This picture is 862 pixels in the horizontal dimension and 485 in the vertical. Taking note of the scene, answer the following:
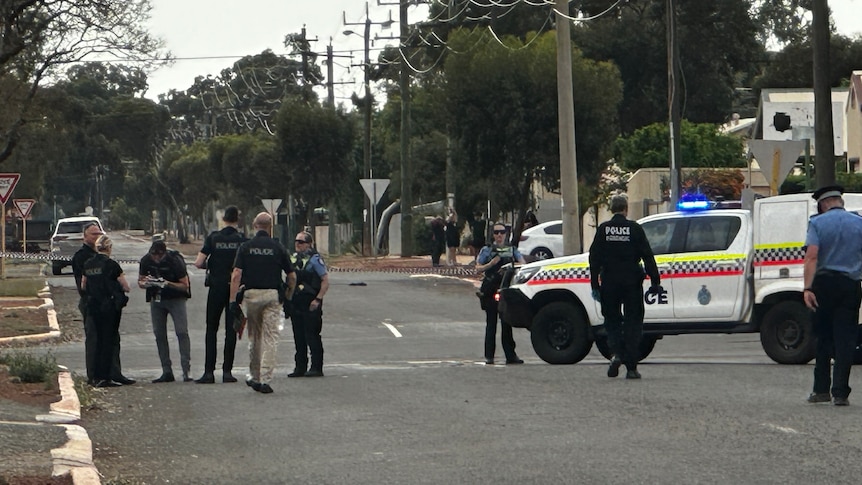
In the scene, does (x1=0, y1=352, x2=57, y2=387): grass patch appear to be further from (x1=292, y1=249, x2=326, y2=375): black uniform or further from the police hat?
the police hat

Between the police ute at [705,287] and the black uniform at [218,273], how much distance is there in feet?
11.8

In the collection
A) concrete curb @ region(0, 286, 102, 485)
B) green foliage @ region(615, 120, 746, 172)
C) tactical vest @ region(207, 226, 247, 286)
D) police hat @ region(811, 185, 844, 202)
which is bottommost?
concrete curb @ region(0, 286, 102, 485)

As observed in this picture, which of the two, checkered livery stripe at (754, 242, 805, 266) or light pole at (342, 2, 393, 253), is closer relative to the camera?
checkered livery stripe at (754, 242, 805, 266)

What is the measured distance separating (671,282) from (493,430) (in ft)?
23.3

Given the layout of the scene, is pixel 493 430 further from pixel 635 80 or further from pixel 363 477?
pixel 635 80

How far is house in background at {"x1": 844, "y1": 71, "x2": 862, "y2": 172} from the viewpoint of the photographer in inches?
1896

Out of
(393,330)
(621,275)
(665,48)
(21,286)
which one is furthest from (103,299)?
(665,48)

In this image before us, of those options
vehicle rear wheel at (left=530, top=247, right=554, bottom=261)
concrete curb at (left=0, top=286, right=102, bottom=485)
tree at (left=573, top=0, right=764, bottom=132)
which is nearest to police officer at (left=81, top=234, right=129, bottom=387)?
concrete curb at (left=0, top=286, right=102, bottom=485)

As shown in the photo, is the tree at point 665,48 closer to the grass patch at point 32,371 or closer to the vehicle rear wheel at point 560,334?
the vehicle rear wheel at point 560,334

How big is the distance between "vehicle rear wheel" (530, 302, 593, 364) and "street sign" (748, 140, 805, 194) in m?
7.14

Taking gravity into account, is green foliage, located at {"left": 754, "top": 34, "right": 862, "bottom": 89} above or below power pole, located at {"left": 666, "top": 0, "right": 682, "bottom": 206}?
above

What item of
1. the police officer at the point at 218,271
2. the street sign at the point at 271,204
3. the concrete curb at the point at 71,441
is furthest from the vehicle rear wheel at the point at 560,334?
the street sign at the point at 271,204

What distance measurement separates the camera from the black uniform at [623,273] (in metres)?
15.8

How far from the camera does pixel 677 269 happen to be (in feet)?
60.4
